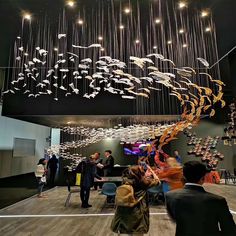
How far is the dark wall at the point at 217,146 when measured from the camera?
11.6 m

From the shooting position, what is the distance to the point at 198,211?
3.94 ft

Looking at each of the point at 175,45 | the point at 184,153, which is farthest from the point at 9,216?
the point at 184,153

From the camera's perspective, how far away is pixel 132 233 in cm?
224

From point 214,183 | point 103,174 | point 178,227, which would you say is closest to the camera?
point 178,227

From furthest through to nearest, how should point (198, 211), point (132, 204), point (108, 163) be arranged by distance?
point (108, 163) → point (132, 204) → point (198, 211)

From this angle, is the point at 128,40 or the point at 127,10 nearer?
the point at 127,10

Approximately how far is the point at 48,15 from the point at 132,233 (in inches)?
184

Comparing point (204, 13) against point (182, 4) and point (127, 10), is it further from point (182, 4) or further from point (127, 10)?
point (127, 10)

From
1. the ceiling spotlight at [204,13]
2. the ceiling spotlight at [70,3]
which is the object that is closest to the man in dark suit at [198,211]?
the ceiling spotlight at [70,3]

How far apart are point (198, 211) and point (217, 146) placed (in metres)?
12.0

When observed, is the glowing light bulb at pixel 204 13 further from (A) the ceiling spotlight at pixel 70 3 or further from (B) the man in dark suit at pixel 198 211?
(B) the man in dark suit at pixel 198 211

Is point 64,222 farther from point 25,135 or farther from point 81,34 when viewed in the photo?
point 25,135

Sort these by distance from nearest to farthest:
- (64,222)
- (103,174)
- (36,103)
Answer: (64,222) < (36,103) < (103,174)

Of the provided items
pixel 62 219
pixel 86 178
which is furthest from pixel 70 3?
pixel 62 219
